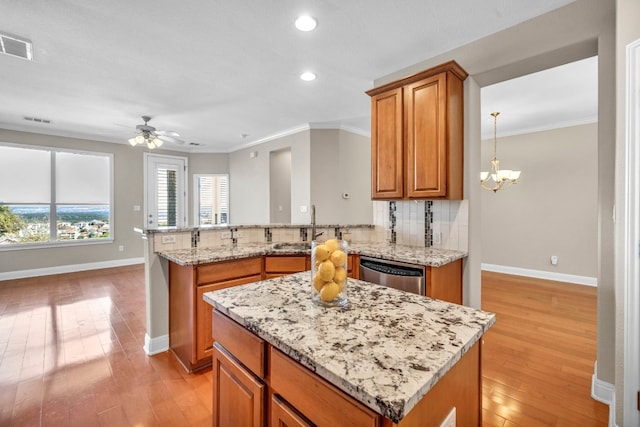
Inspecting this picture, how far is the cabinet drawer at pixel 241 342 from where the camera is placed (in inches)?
36.9

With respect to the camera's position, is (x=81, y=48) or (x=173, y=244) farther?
(x=173, y=244)

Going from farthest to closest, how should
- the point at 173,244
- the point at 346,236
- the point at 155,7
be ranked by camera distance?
the point at 346,236 → the point at 173,244 → the point at 155,7

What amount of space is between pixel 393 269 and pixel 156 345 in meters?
2.20

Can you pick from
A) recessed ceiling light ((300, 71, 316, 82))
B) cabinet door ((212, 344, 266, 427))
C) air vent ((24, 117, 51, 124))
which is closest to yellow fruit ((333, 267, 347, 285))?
cabinet door ((212, 344, 266, 427))

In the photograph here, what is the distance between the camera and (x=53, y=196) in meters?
5.21

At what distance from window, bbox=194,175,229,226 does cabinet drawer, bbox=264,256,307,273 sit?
4.59 metres

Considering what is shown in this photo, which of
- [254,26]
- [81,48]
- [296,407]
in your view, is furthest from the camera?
[81,48]

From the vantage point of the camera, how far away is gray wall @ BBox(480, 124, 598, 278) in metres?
4.43

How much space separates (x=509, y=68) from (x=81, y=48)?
3.62 meters

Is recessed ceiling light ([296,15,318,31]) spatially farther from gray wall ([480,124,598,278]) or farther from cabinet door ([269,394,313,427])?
gray wall ([480,124,598,278])

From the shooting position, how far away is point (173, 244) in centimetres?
267

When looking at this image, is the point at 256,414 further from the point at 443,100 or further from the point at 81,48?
the point at 81,48

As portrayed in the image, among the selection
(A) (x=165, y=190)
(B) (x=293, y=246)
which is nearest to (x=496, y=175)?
(B) (x=293, y=246)

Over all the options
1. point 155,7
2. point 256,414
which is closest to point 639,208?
point 256,414
